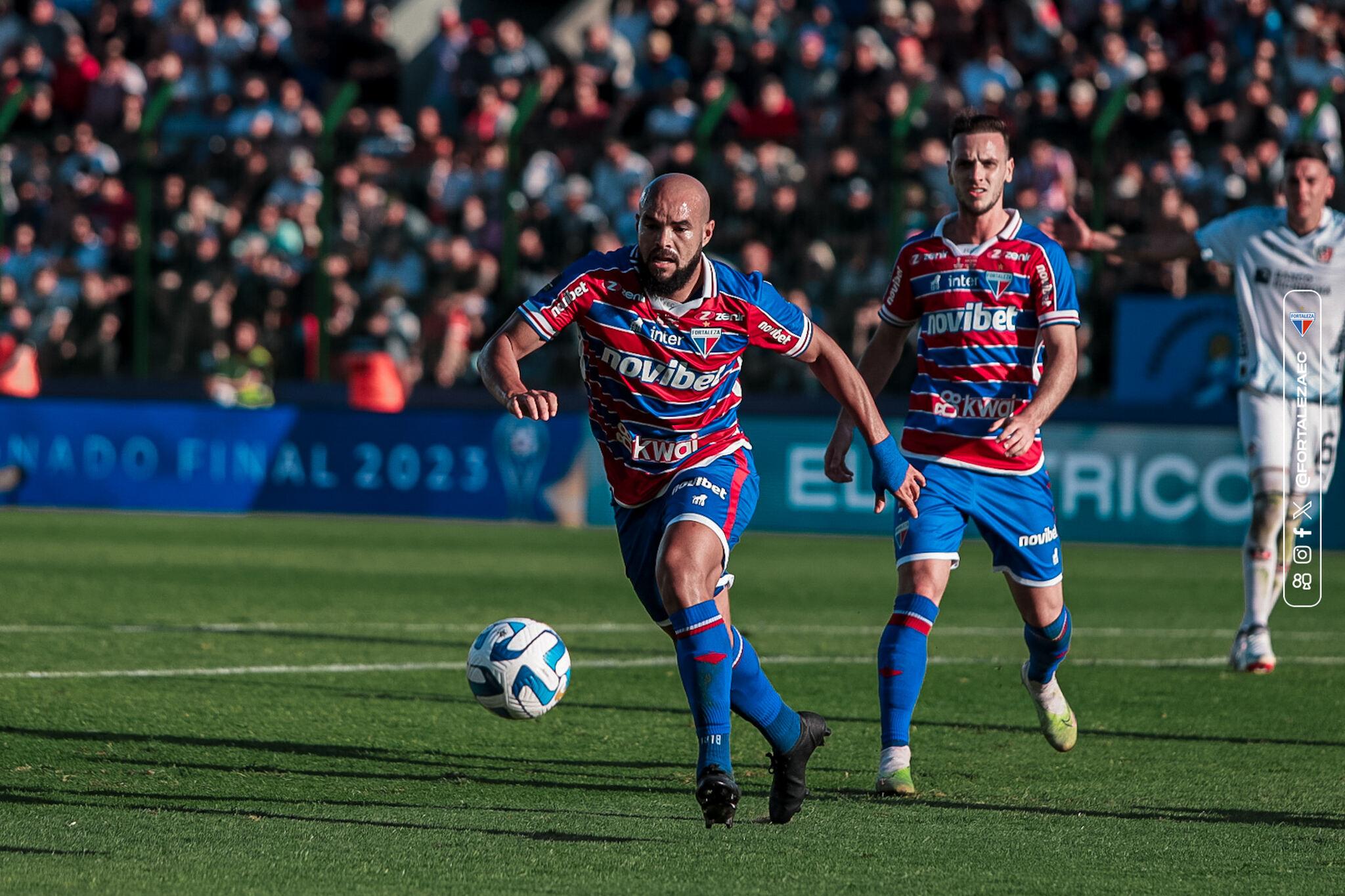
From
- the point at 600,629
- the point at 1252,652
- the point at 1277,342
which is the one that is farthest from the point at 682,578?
the point at 600,629

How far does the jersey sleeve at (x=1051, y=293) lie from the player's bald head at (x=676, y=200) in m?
1.55

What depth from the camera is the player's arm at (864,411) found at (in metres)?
6.15

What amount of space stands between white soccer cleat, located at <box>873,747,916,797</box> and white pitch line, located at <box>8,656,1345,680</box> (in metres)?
2.62

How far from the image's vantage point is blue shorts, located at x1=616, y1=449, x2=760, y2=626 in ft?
19.5

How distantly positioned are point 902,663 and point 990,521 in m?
0.68

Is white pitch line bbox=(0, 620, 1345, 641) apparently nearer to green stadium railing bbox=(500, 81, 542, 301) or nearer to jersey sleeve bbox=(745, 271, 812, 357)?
jersey sleeve bbox=(745, 271, 812, 357)

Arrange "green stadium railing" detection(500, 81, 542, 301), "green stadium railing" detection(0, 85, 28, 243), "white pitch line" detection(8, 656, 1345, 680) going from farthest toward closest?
"green stadium railing" detection(0, 85, 28, 243), "green stadium railing" detection(500, 81, 542, 301), "white pitch line" detection(8, 656, 1345, 680)

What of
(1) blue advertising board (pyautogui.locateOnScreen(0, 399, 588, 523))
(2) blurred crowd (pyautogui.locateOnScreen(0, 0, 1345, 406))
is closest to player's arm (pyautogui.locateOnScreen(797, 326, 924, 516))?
(2) blurred crowd (pyautogui.locateOnScreen(0, 0, 1345, 406))

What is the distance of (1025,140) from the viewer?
58.3 ft

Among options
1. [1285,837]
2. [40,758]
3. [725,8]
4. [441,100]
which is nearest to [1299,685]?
[1285,837]

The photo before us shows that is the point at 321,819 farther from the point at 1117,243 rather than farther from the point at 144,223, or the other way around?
the point at 144,223

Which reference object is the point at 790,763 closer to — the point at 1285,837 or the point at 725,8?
the point at 1285,837

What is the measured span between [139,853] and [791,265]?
44.7ft

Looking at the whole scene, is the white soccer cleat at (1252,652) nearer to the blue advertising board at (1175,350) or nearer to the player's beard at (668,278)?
the player's beard at (668,278)
